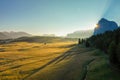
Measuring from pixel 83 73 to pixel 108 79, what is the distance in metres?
10.7

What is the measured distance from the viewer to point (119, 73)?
64.2 metres

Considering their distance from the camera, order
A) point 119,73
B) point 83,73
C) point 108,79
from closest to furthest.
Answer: point 108,79 → point 119,73 → point 83,73

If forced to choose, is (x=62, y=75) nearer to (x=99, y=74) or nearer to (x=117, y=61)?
(x=99, y=74)

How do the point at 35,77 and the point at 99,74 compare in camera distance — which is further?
the point at 35,77

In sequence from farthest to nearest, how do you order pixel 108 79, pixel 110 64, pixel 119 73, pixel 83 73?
pixel 110 64, pixel 83 73, pixel 119 73, pixel 108 79

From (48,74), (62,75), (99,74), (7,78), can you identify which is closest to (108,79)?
(99,74)

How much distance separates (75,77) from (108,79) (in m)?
10.5

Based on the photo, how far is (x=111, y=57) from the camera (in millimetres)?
72375

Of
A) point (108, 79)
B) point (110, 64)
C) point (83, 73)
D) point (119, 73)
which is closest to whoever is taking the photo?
point (108, 79)

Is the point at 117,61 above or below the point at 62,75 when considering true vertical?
above

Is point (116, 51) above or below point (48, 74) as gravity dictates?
above

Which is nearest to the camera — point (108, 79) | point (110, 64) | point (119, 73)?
point (108, 79)

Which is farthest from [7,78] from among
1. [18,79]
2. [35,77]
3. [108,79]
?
[108,79]

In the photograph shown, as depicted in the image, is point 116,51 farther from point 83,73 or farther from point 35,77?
point 35,77
